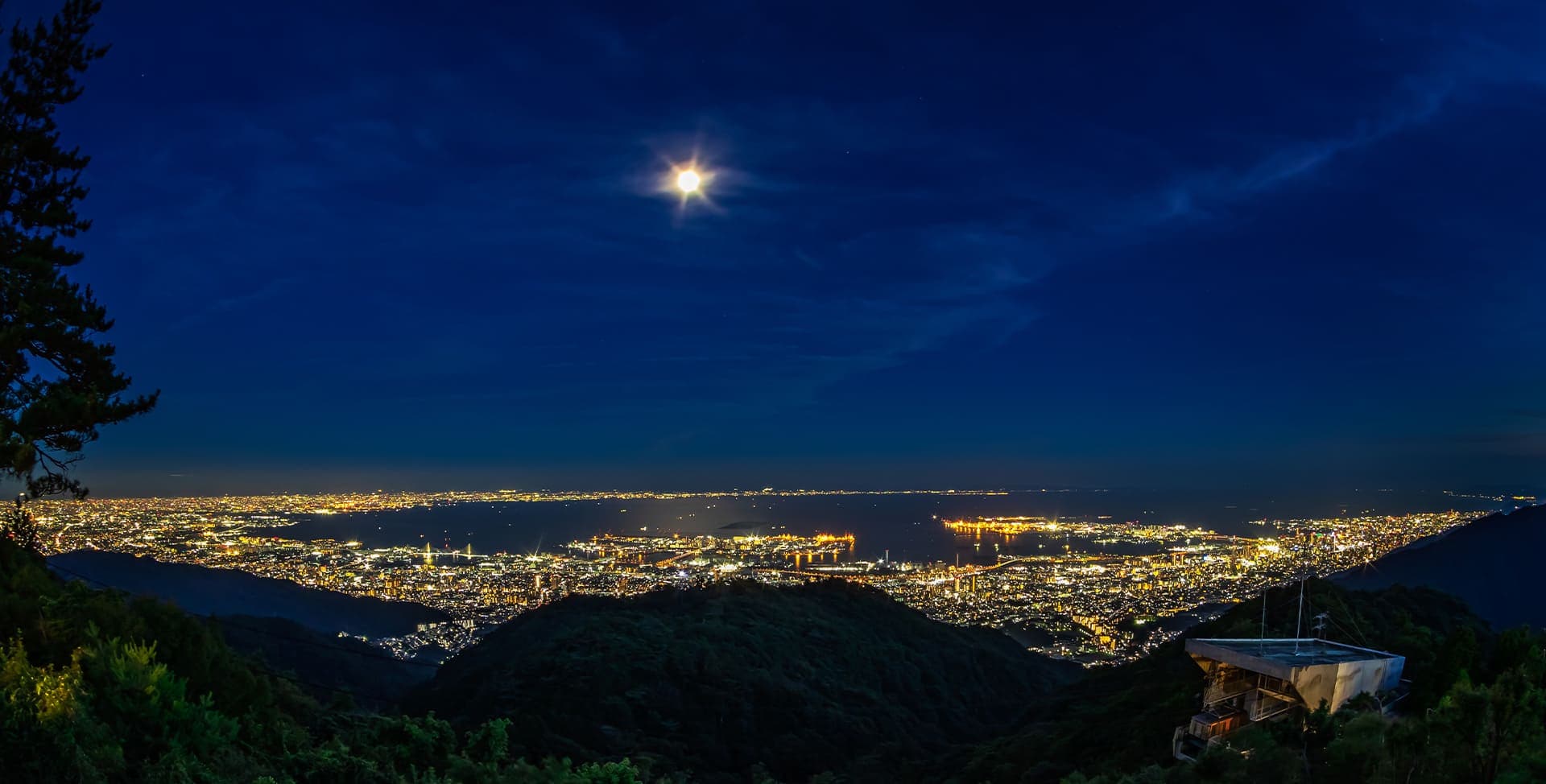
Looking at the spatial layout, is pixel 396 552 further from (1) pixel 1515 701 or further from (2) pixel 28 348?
(1) pixel 1515 701

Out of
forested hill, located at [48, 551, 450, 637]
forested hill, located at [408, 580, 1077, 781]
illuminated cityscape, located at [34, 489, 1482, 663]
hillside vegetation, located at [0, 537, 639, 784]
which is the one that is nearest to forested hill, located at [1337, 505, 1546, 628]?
illuminated cityscape, located at [34, 489, 1482, 663]

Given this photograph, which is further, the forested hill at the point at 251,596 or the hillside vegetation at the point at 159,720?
the forested hill at the point at 251,596

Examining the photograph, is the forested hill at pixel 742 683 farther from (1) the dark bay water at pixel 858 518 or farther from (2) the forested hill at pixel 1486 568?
(1) the dark bay water at pixel 858 518

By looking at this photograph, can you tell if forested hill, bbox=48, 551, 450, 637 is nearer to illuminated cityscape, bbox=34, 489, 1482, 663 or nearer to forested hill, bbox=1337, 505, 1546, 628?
illuminated cityscape, bbox=34, 489, 1482, 663

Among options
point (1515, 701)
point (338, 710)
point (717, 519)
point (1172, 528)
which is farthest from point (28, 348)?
point (717, 519)

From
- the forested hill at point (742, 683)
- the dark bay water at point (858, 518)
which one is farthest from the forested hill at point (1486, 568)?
the dark bay water at point (858, 518)
